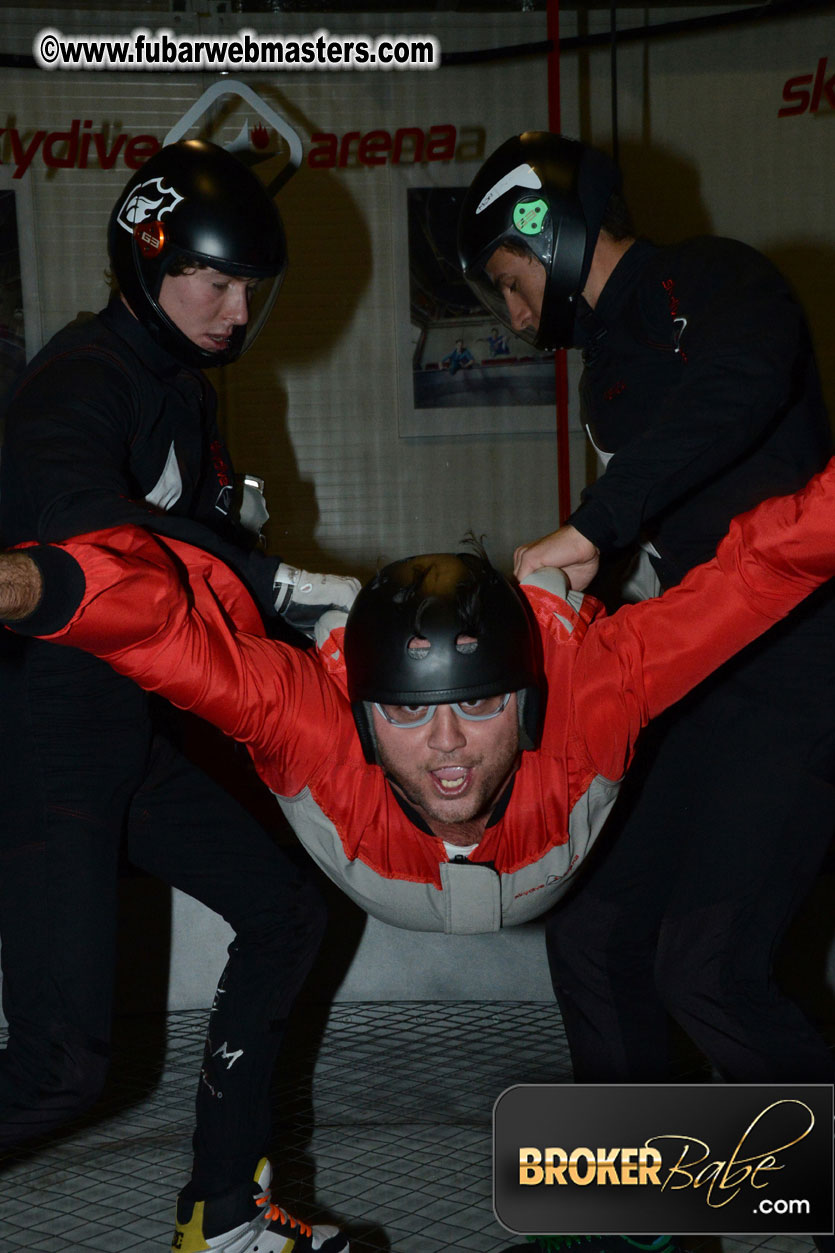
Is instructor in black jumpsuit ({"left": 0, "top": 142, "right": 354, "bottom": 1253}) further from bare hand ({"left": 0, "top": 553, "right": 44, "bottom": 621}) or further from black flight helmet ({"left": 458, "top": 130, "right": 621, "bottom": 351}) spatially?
black flight helmet ({"left": 458, "top": 130, "right": 621, "bottom": 351})

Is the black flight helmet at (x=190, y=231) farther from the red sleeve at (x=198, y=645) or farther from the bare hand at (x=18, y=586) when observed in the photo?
the bare hand at (x=18, y=586)

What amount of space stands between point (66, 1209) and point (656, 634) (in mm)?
1464

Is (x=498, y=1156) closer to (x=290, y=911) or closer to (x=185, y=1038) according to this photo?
(x=290, y=911)

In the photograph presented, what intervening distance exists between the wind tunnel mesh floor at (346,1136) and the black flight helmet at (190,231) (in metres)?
1.45

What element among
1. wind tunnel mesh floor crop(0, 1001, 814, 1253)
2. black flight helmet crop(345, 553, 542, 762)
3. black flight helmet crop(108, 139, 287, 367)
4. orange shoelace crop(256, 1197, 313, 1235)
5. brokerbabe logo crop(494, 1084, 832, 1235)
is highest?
black flight helmet crop(108, 139, 287, 367)

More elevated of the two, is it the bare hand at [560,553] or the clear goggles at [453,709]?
the bare hand at [560,553]

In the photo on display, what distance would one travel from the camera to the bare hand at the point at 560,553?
5.10 ft

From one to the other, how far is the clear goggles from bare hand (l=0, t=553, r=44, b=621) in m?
0.46

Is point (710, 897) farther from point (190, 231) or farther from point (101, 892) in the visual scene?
point (190, 231)

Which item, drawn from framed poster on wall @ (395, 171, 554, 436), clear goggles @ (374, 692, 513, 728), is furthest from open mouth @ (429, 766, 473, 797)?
framed poster on wall @ (395, 171, 554, 436)

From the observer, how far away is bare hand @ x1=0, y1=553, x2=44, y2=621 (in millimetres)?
1204

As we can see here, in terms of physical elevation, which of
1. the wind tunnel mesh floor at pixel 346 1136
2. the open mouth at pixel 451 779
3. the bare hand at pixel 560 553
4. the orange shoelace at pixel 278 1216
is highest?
the bare hand at pixel 560 553

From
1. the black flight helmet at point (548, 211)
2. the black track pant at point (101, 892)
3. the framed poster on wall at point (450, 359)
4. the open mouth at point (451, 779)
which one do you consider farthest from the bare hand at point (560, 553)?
the framed poster on wall at point (450, 359)

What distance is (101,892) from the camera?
61.2 inches
